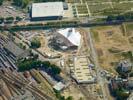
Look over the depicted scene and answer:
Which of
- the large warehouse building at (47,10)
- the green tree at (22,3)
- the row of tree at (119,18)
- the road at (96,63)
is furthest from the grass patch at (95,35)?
the green tree at (22,3)

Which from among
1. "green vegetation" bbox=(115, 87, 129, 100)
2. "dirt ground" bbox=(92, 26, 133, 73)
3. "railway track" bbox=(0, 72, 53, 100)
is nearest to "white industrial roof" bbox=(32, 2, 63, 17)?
"dirt ground" bbox=(92, 26, 133, 73)

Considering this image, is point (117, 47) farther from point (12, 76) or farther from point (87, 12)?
point (12, 76)

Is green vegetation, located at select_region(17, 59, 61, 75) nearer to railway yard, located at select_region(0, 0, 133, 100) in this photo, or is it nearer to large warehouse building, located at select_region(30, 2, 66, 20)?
railway yard, located at select_region(0, 0, 133, 100)

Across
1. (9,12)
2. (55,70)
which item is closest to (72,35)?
(55,70)

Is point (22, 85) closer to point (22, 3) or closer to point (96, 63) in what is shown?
point (96, 63)

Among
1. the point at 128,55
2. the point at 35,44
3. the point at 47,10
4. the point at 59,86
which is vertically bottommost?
the point at 59,86

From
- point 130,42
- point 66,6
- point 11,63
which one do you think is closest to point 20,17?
point 66,6
